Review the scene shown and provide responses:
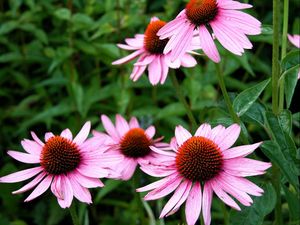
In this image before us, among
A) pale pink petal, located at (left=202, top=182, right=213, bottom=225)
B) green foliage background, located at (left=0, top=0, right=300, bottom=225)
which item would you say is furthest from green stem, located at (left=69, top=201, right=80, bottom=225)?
green foliage background, located at (left=0, top=0, right=300, bottom=225)

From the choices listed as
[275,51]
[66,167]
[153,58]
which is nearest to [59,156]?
[66,167]

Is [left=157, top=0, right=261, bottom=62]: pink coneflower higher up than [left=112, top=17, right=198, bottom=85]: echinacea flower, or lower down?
higher up

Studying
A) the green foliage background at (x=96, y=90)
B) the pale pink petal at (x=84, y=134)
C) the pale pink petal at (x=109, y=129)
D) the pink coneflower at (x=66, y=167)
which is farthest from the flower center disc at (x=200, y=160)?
the green foliage background at (x=96, y=90)

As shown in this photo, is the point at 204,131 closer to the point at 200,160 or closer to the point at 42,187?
the point at 200,160

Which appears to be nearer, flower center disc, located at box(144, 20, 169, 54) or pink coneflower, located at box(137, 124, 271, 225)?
pink coneflower, located at box(137, 124, 271, 225)

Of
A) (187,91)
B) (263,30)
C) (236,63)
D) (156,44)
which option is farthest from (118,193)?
(263,30)

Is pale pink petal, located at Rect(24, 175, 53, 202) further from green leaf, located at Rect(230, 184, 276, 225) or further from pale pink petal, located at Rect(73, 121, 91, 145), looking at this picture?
green leaf, located at Rect(230, 184, 276, 225)

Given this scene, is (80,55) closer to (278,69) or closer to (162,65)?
(162,65)
